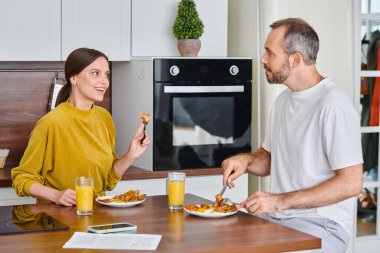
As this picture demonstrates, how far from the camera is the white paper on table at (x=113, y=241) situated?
88.7 inches

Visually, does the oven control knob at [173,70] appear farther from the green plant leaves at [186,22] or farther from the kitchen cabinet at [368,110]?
the kitchen cabinet at [368,110]

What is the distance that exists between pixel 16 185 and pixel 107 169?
1.44 feet

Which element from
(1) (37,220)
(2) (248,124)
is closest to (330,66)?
(2) (248,124)

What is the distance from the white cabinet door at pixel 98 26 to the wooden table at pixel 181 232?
1539 millimetres

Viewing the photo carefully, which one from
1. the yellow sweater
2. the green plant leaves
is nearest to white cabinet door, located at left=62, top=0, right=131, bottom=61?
the green plant leaves

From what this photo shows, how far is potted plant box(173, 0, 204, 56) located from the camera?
171 inches

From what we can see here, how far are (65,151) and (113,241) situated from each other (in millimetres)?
1022

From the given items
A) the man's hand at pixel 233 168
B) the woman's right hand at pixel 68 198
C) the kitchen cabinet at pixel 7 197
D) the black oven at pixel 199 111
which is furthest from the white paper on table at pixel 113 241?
the black oven at pixel 199 111

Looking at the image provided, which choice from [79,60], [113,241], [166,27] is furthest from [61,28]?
[113,241]

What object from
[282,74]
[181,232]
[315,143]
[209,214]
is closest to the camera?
[181,232]

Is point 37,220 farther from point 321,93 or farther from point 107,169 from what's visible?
point 321,93

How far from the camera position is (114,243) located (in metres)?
2.29

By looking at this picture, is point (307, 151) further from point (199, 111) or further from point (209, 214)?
point (199, 111)

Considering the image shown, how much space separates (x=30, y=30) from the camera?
4.11 m
